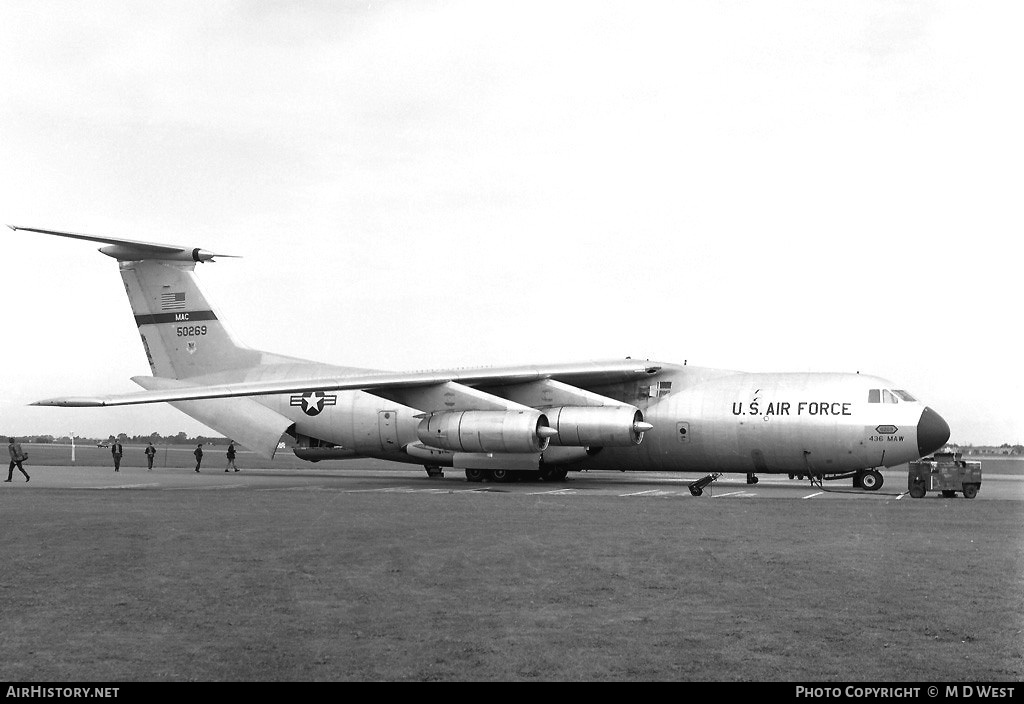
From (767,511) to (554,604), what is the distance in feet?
33.4

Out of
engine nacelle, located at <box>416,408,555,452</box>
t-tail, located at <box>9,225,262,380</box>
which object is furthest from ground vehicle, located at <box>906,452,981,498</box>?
t-tail, located at <box>9,225,262,380</box>

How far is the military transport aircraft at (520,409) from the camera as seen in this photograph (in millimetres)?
26328

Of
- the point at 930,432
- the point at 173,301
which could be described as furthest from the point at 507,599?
the point at 173,301

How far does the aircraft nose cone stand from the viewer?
25.4 m

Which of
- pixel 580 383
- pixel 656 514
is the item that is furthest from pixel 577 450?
pixel 656 514

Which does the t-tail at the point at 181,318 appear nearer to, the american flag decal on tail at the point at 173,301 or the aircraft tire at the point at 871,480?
the american flag decal on tail at the point at 173,301

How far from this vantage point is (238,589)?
9.55 meters

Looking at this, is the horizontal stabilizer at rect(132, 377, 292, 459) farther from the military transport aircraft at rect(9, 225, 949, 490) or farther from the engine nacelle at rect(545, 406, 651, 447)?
the engine nacelle at rect(545, 406, 651, 447)

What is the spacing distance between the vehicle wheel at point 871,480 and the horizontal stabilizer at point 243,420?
16816mm

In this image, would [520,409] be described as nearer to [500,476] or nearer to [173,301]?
[500,476]

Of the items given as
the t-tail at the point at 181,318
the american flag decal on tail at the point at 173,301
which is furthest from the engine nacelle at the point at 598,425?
the american flag decal on tail at the point at 173,301

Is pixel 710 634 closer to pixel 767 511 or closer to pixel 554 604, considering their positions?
pixel 554 604

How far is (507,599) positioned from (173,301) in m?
28.2
